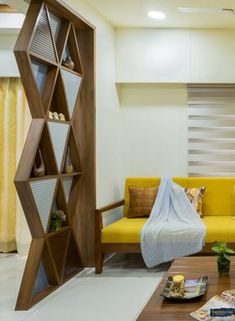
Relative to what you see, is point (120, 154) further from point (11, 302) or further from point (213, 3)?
point (11, 302)

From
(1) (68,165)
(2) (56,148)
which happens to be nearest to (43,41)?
(2) (56,148)

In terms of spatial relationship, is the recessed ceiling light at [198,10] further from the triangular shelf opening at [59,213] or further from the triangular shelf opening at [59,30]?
the triangular shelf opening at [59,213]

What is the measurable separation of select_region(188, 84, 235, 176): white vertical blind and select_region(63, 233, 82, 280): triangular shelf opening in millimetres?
1881

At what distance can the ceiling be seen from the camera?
13.6 ft

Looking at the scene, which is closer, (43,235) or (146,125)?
(43,235)

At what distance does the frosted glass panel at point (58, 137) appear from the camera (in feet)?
11.8

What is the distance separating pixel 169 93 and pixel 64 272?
264cm

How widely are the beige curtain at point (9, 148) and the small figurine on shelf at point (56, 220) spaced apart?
1.34 meters

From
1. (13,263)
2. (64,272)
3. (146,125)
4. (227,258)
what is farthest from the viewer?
(146,125)

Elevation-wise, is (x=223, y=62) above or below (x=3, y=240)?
above

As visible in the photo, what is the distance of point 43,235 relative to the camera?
11.0 ft

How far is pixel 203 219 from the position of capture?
4.52 metres

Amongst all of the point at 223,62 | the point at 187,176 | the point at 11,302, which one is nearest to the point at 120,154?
the point at 187,176

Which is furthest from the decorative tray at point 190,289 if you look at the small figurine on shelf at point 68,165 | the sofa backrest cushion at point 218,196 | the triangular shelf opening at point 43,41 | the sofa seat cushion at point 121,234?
the sofa backrest cushion at point 218,196
